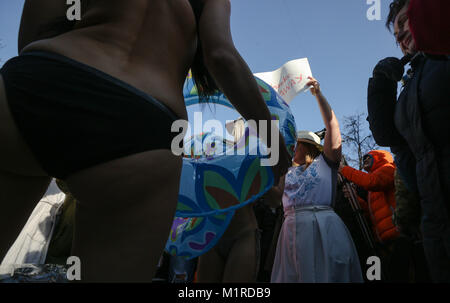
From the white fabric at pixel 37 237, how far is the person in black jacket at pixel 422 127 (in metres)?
2.41

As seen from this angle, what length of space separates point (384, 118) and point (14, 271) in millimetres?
1814

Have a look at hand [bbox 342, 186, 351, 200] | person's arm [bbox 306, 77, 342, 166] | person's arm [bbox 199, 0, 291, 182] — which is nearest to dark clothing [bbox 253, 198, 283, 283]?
hand [bbox 342, 186, 351, 200]

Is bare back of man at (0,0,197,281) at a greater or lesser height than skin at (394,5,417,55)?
lesser

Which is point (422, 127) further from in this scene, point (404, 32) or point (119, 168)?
point (119, 168)

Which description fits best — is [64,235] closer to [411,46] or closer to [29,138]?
[29,138]

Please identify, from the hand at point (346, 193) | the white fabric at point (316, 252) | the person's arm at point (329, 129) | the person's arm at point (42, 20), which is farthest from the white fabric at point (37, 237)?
the hand at point (346, 193)

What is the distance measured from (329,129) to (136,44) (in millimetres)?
1853

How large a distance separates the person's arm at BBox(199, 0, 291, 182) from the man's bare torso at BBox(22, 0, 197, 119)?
82 millimetres

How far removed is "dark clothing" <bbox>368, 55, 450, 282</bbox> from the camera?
123 cm

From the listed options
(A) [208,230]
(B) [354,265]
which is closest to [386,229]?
(B) [354,265]

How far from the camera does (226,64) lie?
0.90 metres

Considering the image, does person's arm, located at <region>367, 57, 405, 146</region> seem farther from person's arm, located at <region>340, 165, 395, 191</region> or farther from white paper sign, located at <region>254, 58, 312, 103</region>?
person's arm, located at <region>340, 165, 395, 191</region>

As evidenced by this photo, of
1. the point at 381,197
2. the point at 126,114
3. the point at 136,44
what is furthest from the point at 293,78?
the point at 126,114

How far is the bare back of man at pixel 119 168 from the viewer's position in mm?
639
